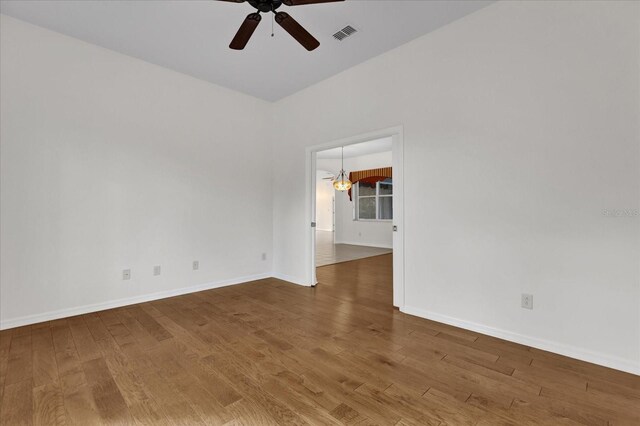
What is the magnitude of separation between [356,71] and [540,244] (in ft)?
9.14

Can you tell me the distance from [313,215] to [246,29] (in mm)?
2635

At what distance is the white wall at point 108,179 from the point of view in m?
2.78

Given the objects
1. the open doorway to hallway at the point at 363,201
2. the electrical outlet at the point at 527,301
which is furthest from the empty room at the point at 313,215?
the open doorway to hallway at the point at 363,201

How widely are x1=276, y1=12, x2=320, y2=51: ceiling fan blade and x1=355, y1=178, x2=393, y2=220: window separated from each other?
6972 millimetres

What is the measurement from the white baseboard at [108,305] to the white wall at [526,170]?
269 centimetres

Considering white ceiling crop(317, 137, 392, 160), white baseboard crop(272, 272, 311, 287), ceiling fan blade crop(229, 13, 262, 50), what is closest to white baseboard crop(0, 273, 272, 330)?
white baseboard crop(272, 272, 311, 287)

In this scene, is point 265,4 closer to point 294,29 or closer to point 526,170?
point 294,29

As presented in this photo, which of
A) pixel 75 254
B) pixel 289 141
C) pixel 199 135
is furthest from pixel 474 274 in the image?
pixel 75 254

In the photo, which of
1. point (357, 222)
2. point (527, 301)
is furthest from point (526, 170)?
point (357, 222)

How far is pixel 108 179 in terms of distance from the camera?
129 inches

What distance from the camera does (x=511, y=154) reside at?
2.48m

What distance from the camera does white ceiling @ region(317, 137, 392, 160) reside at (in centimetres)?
737

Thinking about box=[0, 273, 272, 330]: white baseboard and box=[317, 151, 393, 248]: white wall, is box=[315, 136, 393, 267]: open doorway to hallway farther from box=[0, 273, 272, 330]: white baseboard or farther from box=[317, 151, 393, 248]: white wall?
box=[0, 273, 272, 330]: white baseboard

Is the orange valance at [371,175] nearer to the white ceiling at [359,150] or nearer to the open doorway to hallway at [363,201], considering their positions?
the open doorway to hallway at [363,201]
